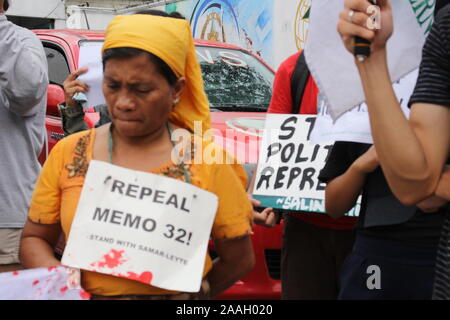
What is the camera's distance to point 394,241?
2.32 m

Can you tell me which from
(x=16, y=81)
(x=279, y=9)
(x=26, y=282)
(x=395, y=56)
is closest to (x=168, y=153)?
(x=26, y=282)

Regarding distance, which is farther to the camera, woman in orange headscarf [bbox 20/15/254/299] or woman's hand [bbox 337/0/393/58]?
woman in orange headscarf [bbox 20/15/254/299]

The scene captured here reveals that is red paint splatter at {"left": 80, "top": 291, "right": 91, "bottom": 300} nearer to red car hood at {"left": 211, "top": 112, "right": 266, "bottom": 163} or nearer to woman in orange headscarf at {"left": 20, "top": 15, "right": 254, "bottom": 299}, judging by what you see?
woman in orange headscarf at {"left": 20, "top": 15, "right": 254, "bottom": 299}

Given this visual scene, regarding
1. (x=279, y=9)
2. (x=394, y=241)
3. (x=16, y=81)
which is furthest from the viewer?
(x=279, y=9)

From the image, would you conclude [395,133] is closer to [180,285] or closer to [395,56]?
[395,56]

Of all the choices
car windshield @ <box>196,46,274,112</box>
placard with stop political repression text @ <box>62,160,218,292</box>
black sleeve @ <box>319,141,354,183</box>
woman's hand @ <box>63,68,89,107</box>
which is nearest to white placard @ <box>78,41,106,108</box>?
woman's hand @ <box>63,68,89,107</box>

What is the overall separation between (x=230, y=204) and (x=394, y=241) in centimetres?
58

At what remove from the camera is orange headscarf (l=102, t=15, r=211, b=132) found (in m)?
2.08

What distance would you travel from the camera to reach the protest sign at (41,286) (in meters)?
1.98

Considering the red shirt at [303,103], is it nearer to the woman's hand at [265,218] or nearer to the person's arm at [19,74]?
the woman's hand at [265,218]

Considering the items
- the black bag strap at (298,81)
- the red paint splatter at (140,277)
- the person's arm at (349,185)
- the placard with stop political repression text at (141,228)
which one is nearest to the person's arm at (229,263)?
the placard with stop political repression text at (141,228)

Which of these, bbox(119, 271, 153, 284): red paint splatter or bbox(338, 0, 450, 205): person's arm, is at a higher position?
bbox(338, 0, 450, 205): person's arm

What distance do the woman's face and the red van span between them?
208cm

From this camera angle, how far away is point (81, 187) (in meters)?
2.13
